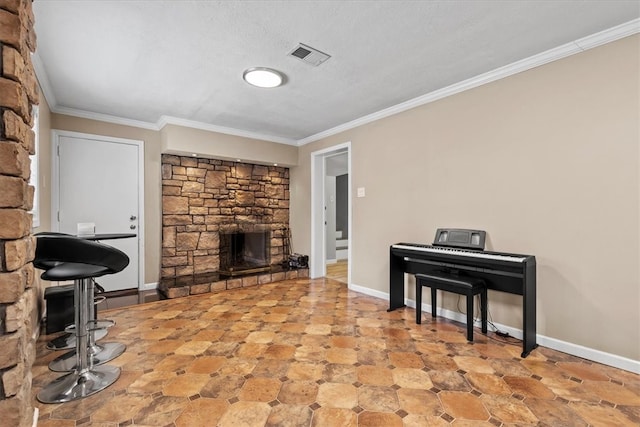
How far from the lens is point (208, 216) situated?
470 cm

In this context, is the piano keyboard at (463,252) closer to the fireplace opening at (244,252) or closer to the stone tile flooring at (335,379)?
the stone tile flooring at (335,379)

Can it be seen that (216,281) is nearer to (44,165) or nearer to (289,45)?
(44,165)

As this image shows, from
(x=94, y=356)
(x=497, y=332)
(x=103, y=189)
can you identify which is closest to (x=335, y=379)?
(x=497, y=332)

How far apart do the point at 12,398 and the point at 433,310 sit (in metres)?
3.13

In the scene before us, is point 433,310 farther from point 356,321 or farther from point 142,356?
point 142,356

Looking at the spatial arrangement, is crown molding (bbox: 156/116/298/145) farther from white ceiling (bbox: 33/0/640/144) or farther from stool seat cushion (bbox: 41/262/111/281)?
stool seat cushion (bbox: 41/262/111/281)

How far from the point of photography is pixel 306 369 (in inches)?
83.4

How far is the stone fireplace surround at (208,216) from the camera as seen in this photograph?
4352 millimetres

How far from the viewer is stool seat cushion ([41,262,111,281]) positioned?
1.81m

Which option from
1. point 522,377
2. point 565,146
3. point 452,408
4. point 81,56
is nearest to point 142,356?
point 452,408

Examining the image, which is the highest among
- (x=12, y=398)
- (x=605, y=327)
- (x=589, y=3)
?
(x=589, y=3)

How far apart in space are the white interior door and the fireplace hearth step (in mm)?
669

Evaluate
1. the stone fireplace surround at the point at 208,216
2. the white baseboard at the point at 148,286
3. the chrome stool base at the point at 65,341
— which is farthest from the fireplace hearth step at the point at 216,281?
the chrome stool base at the point at 65,341

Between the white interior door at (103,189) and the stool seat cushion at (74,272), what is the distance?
6.21 feet
